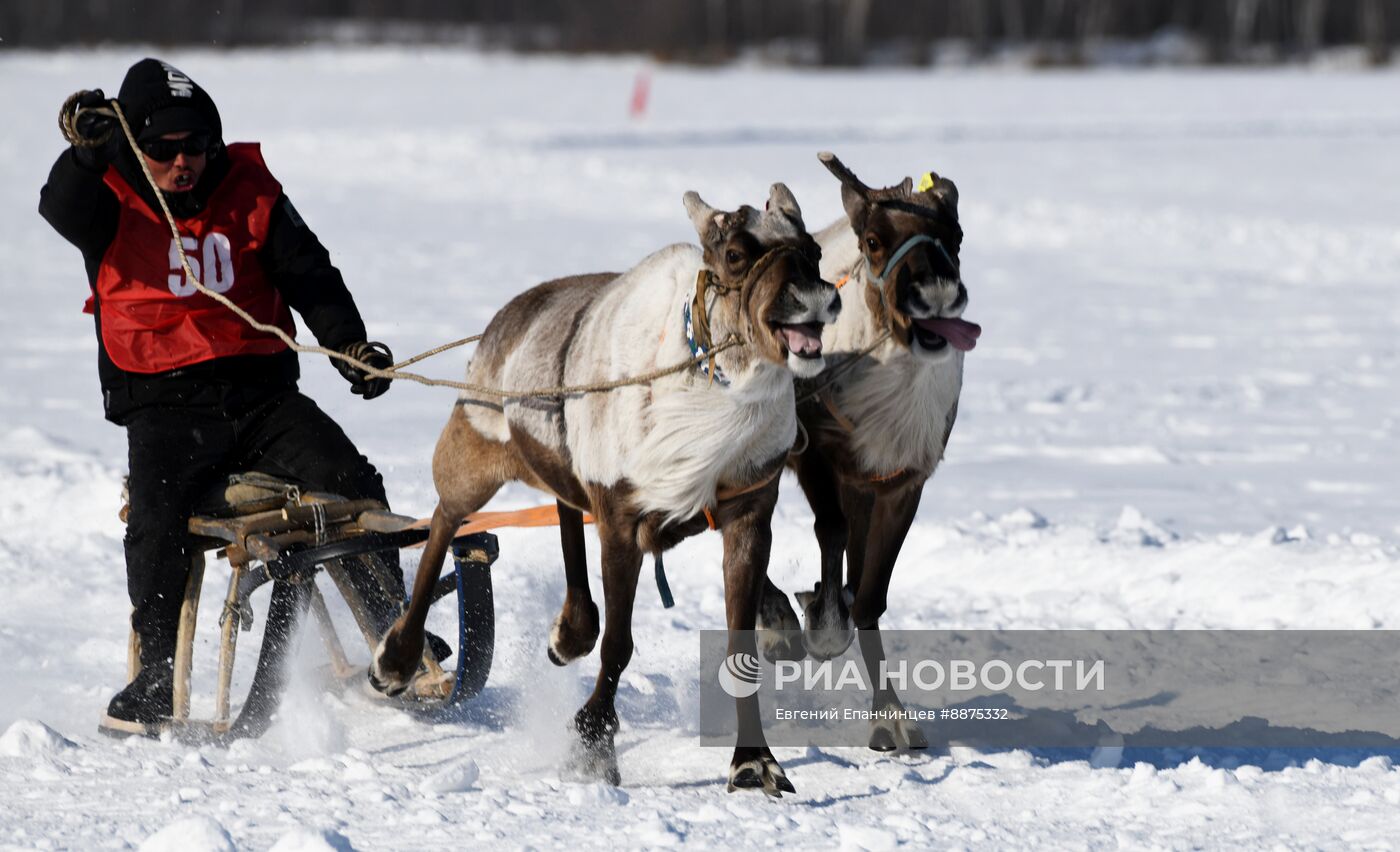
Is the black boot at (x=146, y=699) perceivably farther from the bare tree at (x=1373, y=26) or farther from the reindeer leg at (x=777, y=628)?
the bare tree at (x=1373, y=26)

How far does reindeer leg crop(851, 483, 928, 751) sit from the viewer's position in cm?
496

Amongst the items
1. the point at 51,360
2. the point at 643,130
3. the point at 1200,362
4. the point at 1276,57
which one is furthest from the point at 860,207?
the point at 1276,57

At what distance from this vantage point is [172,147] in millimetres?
5023

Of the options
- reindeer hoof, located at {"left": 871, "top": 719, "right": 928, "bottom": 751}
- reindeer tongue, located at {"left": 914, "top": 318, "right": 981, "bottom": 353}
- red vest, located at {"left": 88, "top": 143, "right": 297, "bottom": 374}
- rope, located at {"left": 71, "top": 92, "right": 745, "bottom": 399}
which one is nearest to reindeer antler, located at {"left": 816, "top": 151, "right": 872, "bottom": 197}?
reindeer tongue, located at {"left": 914, "top": 318, "right": 981, "bottom": 353}

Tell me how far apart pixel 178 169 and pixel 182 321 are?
0.46 m

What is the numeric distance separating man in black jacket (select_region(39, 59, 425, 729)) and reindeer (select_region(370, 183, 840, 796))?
0.69 meters

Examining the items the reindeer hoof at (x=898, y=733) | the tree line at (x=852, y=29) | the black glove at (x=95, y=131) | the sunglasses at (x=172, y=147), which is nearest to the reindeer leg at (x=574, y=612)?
the reindeer hoof at (x=898, y=733)

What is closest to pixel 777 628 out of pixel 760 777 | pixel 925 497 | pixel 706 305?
pixel 760 777

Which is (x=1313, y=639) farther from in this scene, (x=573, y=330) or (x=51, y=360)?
(x=51, y=360)

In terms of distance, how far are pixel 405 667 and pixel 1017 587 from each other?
263 centimetres

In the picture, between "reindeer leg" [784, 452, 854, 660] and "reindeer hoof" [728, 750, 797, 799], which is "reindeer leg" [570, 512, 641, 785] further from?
"reindeer leg" [784, 452, 854, 660]

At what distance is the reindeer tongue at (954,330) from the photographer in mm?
4395

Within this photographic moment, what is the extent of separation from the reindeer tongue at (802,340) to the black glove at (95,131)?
2.16m

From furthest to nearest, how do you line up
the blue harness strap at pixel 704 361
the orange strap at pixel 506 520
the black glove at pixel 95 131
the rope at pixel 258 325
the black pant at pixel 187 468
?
the orange strap at pixel 506 520
the black pant at pixel 187 468
the black glove at pixel 95 131
the rope at pixel 258 325
the blue harness strap at pixel 704 361
